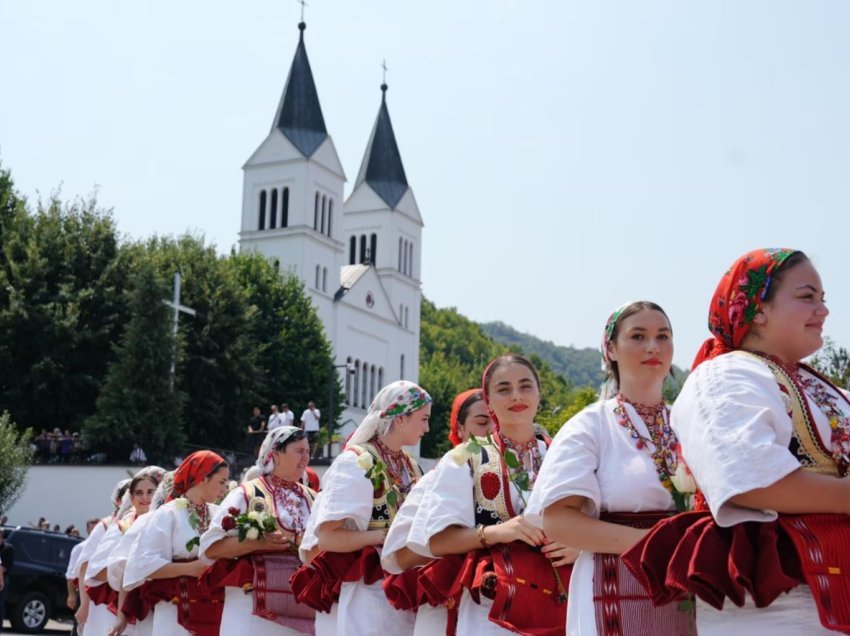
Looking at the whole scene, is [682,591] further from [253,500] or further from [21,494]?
[21,494]

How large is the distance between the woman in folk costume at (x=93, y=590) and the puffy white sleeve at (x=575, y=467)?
790cm

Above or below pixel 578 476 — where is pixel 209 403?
above

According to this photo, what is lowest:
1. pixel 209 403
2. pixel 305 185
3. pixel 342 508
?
pixel 342 508

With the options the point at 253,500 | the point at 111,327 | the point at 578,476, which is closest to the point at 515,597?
the point at 578,476

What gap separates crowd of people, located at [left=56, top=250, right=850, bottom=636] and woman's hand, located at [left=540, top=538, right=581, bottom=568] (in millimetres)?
17

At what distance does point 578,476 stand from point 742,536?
78 centimetres

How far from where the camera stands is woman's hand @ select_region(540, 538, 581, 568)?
4719 mm

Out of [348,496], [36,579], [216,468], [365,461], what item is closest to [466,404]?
[365,461]

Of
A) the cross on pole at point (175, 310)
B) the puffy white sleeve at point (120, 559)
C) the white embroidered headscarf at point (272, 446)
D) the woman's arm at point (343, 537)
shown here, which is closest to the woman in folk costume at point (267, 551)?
the white embroidered headscarf at point (272, 446)

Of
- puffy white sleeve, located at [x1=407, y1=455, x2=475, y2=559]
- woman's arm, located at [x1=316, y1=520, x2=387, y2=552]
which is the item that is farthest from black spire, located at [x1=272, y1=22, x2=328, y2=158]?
puffy white sleeve, located at [x1=407, y1=455, x2=475, y2=559]

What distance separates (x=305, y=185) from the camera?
80.6 metres

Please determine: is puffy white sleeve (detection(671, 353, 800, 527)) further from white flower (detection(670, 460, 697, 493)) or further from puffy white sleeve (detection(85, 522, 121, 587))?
puffy white sleeve (detection(85, 522, 121, 587))

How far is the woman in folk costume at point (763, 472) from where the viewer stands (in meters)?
3.27

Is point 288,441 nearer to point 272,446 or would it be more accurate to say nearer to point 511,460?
point 272,446
